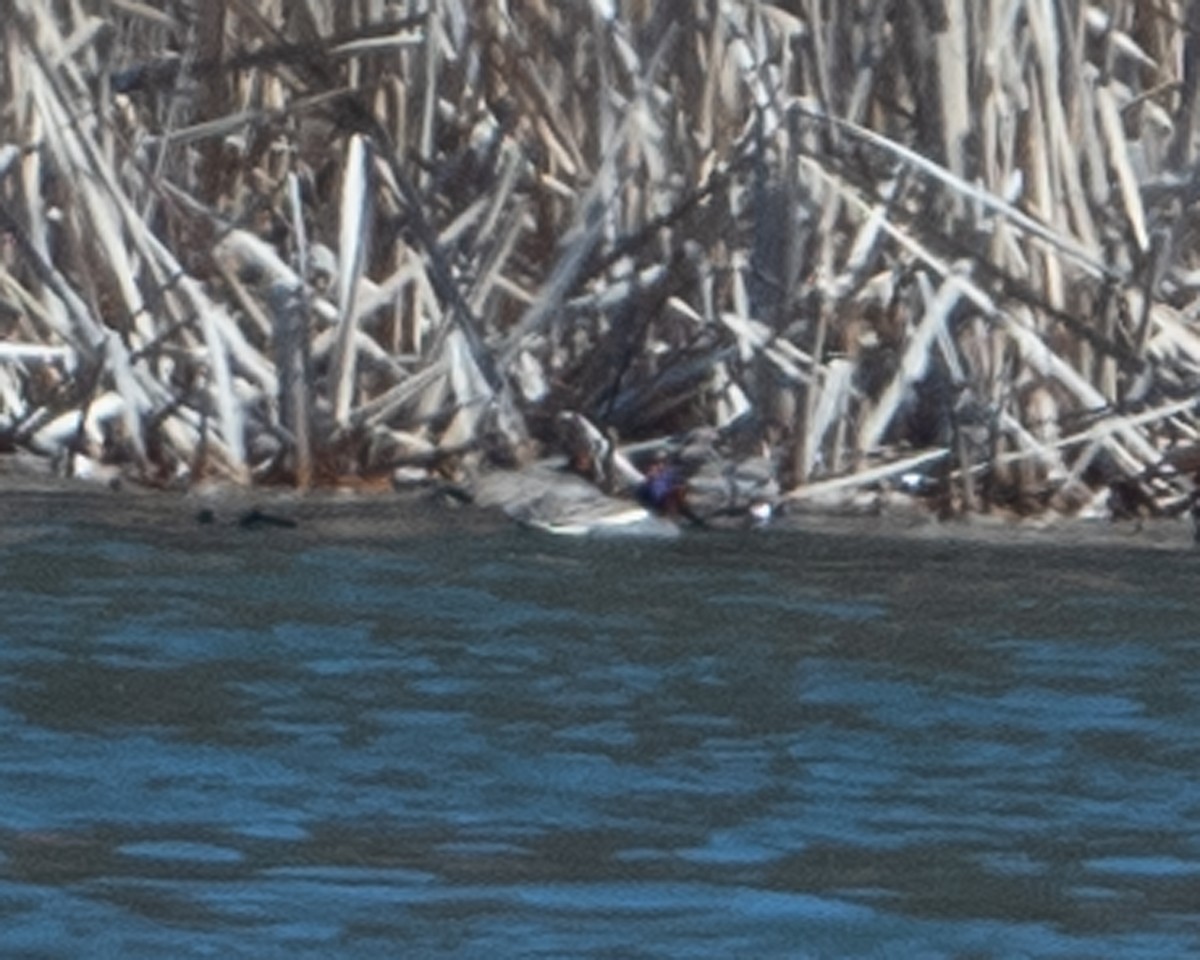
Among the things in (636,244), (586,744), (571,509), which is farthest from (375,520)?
(586,744)

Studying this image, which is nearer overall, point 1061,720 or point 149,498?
point 1061,720

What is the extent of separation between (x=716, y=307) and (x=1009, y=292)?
32.2 inches

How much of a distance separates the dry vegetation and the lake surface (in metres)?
0.53

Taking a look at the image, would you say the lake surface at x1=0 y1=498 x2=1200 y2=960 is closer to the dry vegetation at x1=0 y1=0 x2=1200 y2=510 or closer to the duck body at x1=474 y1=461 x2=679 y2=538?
the duck body at x1=474 y1=461 x2=679 y2=538

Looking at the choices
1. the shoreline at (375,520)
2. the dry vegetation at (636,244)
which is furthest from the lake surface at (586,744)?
the dry vegetation at (636,244)

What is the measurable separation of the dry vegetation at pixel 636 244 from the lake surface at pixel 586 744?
1.75 ft

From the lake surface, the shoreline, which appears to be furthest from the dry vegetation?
the lake surface

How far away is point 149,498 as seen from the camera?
1016cm

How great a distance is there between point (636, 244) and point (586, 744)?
3476mm

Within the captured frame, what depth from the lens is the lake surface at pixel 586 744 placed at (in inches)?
231

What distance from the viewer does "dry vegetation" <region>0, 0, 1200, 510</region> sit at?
1026cm

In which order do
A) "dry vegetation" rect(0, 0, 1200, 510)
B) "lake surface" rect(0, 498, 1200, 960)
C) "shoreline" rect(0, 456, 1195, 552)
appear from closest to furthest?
"lake surface" rect(0, 498, 1200, 960)
"shoreline" rect(0, 456, 1195, 552)
"dry vegetation" rect(0, 0, 1200, 510)

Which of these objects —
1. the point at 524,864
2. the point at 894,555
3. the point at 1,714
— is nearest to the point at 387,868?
the point at 524,864

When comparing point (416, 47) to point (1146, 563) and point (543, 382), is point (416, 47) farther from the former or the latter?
point (1146, 563)
